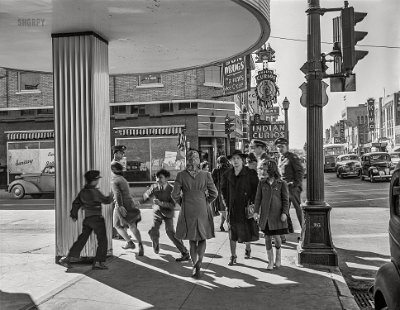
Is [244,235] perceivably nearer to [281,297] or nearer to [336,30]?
[281,297]


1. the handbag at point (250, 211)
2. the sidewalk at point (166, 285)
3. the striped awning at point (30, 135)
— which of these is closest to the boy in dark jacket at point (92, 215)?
the sidewalk at point (166, 285)

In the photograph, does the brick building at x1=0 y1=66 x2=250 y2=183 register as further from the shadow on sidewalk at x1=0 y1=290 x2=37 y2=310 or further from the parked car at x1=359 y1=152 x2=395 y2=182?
the shadow on sidewalk at x1=0 y1=290 x2=37 y2=310

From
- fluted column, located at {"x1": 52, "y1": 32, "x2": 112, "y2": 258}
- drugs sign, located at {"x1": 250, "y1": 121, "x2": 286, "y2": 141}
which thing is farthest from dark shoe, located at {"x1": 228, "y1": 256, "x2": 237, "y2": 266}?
drugs sign, located at {"x1": 250, "y1": 121, "x2": 286, "y2": 141}

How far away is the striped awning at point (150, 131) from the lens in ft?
→ 81.2

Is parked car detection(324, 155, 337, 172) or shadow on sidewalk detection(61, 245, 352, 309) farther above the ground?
parked car detection(324, 155, 337, 172)

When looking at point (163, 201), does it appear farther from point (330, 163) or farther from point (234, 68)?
point (330, 163)

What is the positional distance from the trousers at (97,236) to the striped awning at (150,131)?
17.9 meters

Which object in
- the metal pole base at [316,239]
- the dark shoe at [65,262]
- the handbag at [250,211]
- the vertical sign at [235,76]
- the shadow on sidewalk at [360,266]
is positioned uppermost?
the vertical sign at [235,76]

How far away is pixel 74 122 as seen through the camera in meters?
7.62

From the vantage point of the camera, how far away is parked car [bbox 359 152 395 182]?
27375 mm

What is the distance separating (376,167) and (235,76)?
11385 mm

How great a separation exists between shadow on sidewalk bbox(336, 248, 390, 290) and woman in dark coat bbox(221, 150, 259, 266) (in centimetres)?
156

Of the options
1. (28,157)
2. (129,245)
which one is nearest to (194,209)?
(129,245)

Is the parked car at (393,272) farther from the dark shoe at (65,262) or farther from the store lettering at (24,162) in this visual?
the store lettering at (24,162)
